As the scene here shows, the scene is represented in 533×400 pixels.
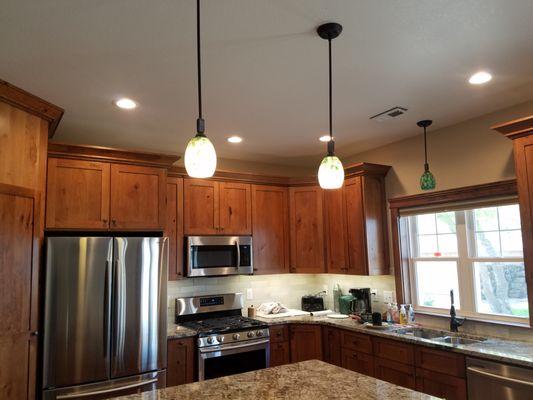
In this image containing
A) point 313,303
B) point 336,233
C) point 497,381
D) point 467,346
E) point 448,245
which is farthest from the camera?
point 313,303

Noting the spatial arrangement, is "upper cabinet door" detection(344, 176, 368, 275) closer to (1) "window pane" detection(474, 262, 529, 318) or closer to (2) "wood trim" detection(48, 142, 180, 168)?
(1) "window pane" detection(474, 262, 529, 318)

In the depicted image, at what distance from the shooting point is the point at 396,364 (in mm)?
3398

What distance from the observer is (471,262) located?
3.60 metres

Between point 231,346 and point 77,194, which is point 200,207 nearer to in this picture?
point 77,194

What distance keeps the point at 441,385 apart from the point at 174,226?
2.67 meters

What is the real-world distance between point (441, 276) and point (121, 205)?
9.76ft

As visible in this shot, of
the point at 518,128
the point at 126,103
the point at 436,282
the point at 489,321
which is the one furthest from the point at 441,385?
the point at 126,103

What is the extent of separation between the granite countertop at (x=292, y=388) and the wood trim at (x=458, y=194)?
2011mm

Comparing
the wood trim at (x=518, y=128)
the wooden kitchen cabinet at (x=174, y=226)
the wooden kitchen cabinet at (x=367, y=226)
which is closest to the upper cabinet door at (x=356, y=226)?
the wooden kitchen cabinet at (x=367, y=226)

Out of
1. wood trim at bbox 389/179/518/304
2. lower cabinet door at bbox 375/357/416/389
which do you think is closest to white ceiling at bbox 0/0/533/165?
wood trim at bbox 389/179/518/304

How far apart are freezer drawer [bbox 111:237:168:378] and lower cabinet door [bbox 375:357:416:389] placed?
1.84m

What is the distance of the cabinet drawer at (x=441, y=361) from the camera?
293 centimetres

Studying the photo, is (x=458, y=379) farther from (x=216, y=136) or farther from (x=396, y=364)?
(x=216, y=136)

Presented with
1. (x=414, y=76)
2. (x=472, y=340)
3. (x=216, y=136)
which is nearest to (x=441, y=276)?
(x=472, y=340)
